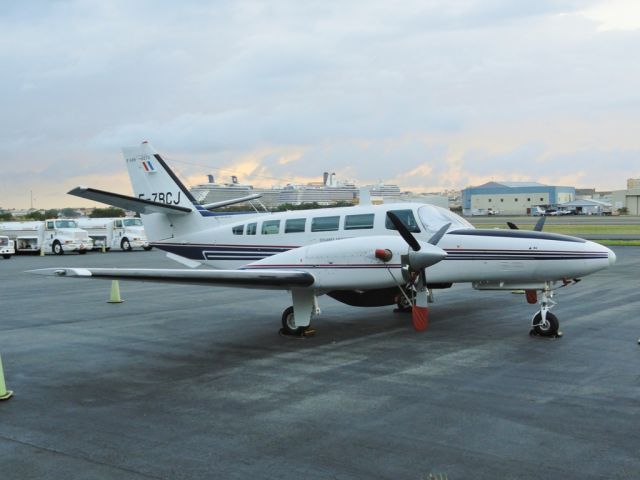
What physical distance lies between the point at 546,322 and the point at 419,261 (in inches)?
117

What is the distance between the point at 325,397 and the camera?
8.52 m

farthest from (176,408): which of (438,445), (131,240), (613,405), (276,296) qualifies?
(131,240)

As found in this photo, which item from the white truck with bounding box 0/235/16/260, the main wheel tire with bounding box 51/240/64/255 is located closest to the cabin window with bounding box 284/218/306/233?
the main wheel tire with bounding box 51/240/64/255

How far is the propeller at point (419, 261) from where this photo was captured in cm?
1180

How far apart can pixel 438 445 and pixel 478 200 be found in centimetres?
15688

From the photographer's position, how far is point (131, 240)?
45469 millimetres

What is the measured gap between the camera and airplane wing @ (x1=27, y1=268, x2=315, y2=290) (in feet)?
36.5

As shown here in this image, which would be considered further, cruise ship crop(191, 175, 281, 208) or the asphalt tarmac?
cruise ship crop(191, 175, 281, 208)

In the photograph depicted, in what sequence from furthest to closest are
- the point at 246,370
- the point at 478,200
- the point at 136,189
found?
the point at 478,200
the point at 136,189
the point at 246,370

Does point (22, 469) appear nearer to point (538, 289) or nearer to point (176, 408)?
point (176, 408)

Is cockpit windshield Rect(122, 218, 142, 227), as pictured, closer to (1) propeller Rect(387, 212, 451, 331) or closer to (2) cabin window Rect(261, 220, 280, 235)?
(2) cabin window Rect(261, 220, 280, 235)

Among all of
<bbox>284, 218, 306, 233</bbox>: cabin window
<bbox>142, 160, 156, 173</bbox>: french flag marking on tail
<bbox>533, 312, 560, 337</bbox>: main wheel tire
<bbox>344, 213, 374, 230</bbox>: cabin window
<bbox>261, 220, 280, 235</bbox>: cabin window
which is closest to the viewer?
<bbox>533, 312, 560, 337</bbox>: main wheel tire

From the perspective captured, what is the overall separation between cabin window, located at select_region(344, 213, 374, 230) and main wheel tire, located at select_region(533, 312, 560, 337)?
4.13 meters

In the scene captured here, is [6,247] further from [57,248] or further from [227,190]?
[227,190]
